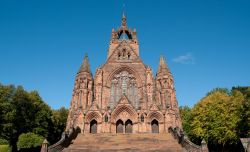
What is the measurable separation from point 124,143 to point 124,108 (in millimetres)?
7467

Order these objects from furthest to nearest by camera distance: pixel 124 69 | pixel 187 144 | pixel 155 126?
pixel 124 69, pixel 155 126, pixel 187 144

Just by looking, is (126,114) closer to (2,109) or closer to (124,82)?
(124,82)

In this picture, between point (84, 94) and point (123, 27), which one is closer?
point (84, 94)

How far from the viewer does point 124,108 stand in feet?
105

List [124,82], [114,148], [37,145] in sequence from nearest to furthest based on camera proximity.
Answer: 1. [114,148]
2. [37,145]
3. [124,82]

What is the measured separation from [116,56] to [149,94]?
29.0 ft

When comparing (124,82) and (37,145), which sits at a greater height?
(124,82)

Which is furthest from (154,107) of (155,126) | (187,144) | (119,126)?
(187,144)

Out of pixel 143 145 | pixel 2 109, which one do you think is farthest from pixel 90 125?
pixel 2 109

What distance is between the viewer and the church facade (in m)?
31.1

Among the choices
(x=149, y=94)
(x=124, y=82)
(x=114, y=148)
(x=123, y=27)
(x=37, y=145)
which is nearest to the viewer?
(x=114, y=148)

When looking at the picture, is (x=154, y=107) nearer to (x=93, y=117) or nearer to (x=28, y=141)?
(x=93, y=117)

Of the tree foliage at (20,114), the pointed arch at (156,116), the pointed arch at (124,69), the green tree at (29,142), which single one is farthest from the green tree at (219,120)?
the tree foliage at (20,114)

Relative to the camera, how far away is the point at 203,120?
32781 millimetres
